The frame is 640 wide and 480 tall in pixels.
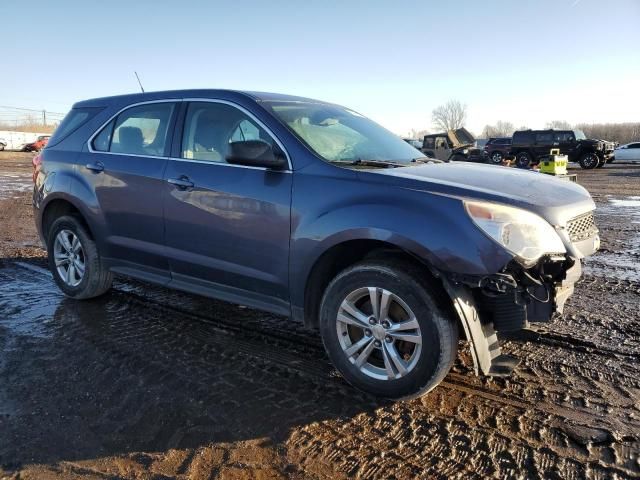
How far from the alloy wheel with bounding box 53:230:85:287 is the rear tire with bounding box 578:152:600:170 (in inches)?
1152

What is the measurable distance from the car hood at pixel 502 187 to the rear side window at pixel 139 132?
6.51 feet

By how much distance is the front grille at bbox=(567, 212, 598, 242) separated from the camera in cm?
305

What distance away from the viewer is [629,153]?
1323 inches

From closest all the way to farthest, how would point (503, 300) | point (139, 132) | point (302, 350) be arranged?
1. point (503, 300)
2. point (302, 350)
3. point (139, 132)

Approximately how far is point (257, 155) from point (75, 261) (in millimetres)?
2629

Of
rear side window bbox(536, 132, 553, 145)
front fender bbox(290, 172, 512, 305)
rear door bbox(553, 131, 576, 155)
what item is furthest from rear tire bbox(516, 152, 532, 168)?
front fender bbox(290, 172, 512, 305)

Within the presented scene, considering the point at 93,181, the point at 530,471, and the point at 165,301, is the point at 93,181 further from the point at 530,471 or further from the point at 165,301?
the point at 530,471

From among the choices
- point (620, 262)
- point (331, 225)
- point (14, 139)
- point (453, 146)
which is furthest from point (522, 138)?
point (14, 139)

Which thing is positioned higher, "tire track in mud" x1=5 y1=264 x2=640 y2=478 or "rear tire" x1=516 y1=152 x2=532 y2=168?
"rear tire" x1=516 y1=152 x2=532 y2=168

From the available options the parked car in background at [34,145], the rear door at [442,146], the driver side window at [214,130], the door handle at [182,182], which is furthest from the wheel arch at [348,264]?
the parked car in background at [34,145]

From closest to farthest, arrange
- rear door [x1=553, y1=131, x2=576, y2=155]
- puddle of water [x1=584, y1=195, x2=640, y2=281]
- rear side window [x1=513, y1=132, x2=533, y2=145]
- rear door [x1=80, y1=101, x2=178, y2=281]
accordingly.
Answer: rear door [x1=80, y1=101, x2=178, y2=281]
puddle of water [x1=584, y1=195, x2=640, y2=281]
rear door [x1=553, y1=131, x2=576, y2=155]
rear side window [x1=513, y1=132, x2=533, y2=145]

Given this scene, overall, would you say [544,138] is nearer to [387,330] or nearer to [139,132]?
[139,132]

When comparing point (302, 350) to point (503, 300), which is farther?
point (302, 350)

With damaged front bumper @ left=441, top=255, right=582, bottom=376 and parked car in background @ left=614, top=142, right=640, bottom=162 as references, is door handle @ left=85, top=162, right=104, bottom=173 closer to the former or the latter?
damaged front bumper @ left=441, top=255, right=582, bottom=376
